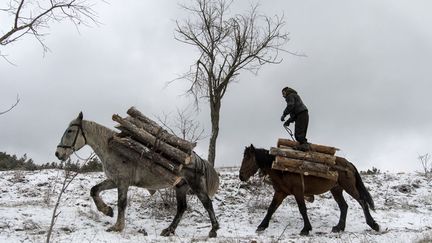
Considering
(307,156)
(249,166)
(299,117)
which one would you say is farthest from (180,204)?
(299,117)

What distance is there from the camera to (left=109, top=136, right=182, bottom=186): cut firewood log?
9.61 metres

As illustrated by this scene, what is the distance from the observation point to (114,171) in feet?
31.5

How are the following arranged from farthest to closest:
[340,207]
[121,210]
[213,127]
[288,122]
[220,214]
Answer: [213,127] < [220,214] < [288,122] < [340,207] < [121,210]

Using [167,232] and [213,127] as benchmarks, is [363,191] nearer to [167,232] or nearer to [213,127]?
[167,232]

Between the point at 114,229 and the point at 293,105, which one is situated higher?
the point at 293,105

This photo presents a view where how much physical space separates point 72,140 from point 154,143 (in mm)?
1776

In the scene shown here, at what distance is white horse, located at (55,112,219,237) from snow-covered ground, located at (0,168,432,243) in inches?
23.0

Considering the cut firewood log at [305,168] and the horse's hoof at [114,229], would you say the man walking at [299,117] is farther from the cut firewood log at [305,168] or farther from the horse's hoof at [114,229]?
the horse's hoof at [114,229]

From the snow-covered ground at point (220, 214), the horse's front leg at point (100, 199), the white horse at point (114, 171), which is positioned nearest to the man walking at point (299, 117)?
the snow-covered ground at point (220, 214)

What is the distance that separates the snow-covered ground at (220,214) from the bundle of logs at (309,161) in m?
1.36

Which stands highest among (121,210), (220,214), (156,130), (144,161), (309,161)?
(156,130)

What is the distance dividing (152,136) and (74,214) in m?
2.67

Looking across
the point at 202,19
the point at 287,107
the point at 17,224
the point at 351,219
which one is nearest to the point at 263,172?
the point at 287,107

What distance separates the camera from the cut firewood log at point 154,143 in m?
9.66
